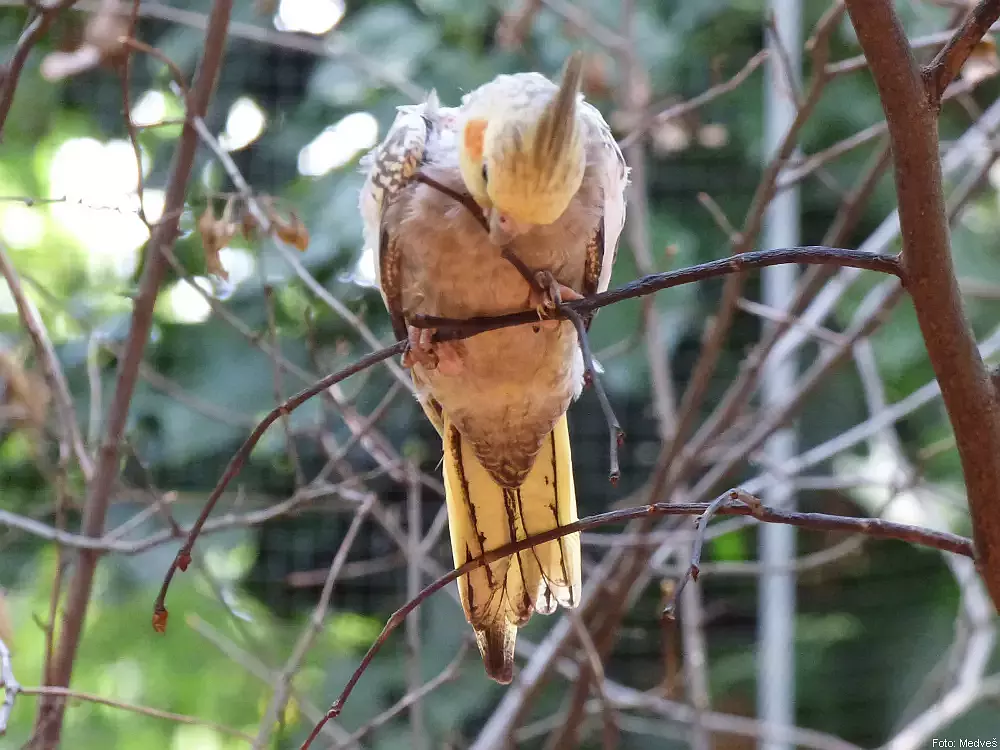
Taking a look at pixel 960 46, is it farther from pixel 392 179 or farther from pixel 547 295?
pixel 392 179

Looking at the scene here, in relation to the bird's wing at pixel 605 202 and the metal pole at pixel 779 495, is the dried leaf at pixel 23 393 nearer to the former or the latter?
the bird's wing at pixel 605 202

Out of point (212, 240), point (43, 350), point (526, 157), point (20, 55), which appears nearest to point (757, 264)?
point (526, 157)

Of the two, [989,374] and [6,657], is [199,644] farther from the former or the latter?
[989,374]

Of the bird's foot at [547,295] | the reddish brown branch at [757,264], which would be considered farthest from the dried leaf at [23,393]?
the reddish brown branch at [757,264]

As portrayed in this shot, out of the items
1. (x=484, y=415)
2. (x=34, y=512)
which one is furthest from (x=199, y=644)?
(x=484, y=415)

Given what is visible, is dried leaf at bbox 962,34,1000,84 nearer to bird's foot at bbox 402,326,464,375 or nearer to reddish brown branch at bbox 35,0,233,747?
bird's foot at bbox 402,326,464,375

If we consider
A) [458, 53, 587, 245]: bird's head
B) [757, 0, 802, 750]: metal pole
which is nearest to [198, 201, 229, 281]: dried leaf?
[458, 53, 587, 245]: bird's head

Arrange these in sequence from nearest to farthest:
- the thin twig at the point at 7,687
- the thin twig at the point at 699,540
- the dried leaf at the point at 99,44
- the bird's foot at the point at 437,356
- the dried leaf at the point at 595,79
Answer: the thin twig at the point at 699,540 → the thin twig at the point at 7,687 → the bird's foot at the point at 437,356 → the dried leaf at the point at 99,44 → the dried leaf at the point at 595,79
